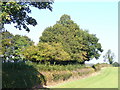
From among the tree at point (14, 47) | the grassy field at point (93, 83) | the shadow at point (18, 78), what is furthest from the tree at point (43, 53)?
the shadow at point (18, 78)

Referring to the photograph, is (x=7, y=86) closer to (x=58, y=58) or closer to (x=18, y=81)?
(x=18, y=81)

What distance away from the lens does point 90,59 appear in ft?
257

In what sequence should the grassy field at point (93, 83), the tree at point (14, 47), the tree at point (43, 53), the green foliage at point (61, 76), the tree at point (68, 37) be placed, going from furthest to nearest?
the tree at point (14, 47) → the tree at point (68, 37) → the tree at point (43, 53) → the green foliage at point (61, 76) → the grassy field at point (93, 83)

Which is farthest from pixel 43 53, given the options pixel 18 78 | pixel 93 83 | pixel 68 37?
pixel 18 78

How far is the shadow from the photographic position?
14.8 m

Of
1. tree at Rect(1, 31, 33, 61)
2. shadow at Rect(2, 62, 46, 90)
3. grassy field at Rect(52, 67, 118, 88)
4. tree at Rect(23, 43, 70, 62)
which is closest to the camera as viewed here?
shadow at Rect(2, 62, 46, 90)

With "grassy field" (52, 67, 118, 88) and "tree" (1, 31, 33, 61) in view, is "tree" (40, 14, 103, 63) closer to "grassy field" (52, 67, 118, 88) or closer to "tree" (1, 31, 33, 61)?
"tree" (1, 31, 33, 61)

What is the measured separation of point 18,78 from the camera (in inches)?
643

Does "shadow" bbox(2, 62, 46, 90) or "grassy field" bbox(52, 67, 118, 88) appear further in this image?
"grassy field" bbox(52, 67, 118, 88)

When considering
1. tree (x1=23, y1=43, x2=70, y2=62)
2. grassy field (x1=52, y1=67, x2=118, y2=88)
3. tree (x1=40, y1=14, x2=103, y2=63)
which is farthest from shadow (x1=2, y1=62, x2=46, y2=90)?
tree (x1=40, y1=14, x2=103, y2=63)

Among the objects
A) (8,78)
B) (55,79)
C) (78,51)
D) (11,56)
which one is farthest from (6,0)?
(11,56)

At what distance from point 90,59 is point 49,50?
124 ft

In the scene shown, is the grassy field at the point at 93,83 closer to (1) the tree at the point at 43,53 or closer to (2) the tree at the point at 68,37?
(1) the tree at the point at 43,53

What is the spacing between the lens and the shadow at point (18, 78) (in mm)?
14812
